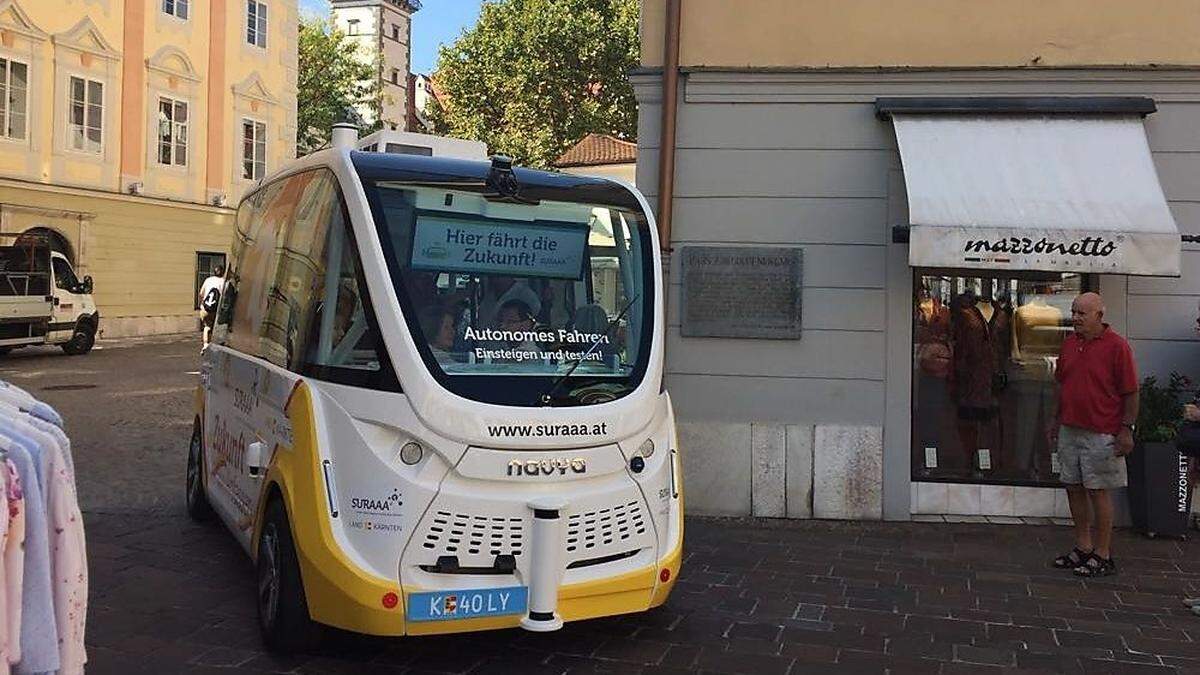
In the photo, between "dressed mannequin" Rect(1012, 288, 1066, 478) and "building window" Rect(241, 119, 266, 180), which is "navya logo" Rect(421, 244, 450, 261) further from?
"building window" Rect(241, 119, 266, 180)

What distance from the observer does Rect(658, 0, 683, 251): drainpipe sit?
27.1ft

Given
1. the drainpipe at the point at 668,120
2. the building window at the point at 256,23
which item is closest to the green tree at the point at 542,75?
the building window at the point at 256,23

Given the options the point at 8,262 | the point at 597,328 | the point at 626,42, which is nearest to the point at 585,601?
the point at 597,328

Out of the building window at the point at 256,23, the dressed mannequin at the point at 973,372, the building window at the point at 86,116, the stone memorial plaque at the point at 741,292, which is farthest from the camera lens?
the building window at the point at 256,23

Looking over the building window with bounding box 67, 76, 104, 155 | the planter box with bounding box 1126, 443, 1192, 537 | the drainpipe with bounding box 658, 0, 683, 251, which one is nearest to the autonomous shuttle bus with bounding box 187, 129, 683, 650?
the drainpipe with bounding box 658, 0, 683, 251

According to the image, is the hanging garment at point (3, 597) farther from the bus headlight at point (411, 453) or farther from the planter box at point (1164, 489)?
the planter box at point (1164, 489)

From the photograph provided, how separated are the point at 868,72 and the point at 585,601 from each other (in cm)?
538

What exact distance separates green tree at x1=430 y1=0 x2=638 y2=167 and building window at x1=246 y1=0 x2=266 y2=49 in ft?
33.2

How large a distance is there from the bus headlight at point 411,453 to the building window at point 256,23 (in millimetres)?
29273

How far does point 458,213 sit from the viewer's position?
192 inches

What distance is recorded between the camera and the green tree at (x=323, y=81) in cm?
4119

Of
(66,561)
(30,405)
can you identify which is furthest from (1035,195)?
(66,561)

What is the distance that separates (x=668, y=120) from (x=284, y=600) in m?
5.10

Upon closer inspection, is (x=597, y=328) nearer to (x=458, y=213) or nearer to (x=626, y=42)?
(x=458, y=213)
